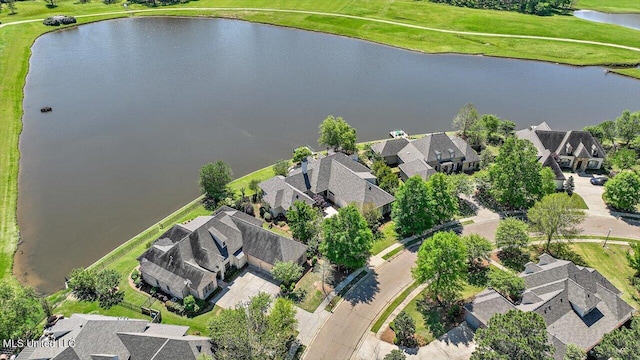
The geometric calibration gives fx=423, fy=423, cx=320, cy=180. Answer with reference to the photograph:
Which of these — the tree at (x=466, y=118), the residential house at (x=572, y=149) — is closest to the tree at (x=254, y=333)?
the residential house at (x=572, y=149)

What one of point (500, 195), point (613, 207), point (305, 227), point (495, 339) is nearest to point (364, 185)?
point (305, 227)

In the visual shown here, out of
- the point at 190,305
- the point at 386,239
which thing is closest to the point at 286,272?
the point at 190,305

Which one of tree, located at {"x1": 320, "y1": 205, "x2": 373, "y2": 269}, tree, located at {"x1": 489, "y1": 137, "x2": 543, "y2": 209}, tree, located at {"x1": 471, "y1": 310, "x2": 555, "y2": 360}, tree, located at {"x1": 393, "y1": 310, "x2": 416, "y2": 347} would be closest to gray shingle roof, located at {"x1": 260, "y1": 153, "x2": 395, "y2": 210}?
tree, located at {"x1": 320, "y1": 205, "x2": 373, "y2": 269}

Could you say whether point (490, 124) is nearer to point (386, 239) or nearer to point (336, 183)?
point (336, 183)

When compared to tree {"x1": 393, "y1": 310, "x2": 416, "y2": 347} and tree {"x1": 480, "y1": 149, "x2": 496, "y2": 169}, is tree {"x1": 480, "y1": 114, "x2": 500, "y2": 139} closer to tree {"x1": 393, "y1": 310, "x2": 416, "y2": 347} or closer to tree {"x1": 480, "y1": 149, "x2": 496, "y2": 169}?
tree {"x1": 480, "y1": 149, "x2": 496, "y2": 169}

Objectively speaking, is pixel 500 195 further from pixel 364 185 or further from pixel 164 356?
pixel 164 356

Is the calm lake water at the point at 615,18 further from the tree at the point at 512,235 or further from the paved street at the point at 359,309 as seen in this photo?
the paved street at the point at 359,309
